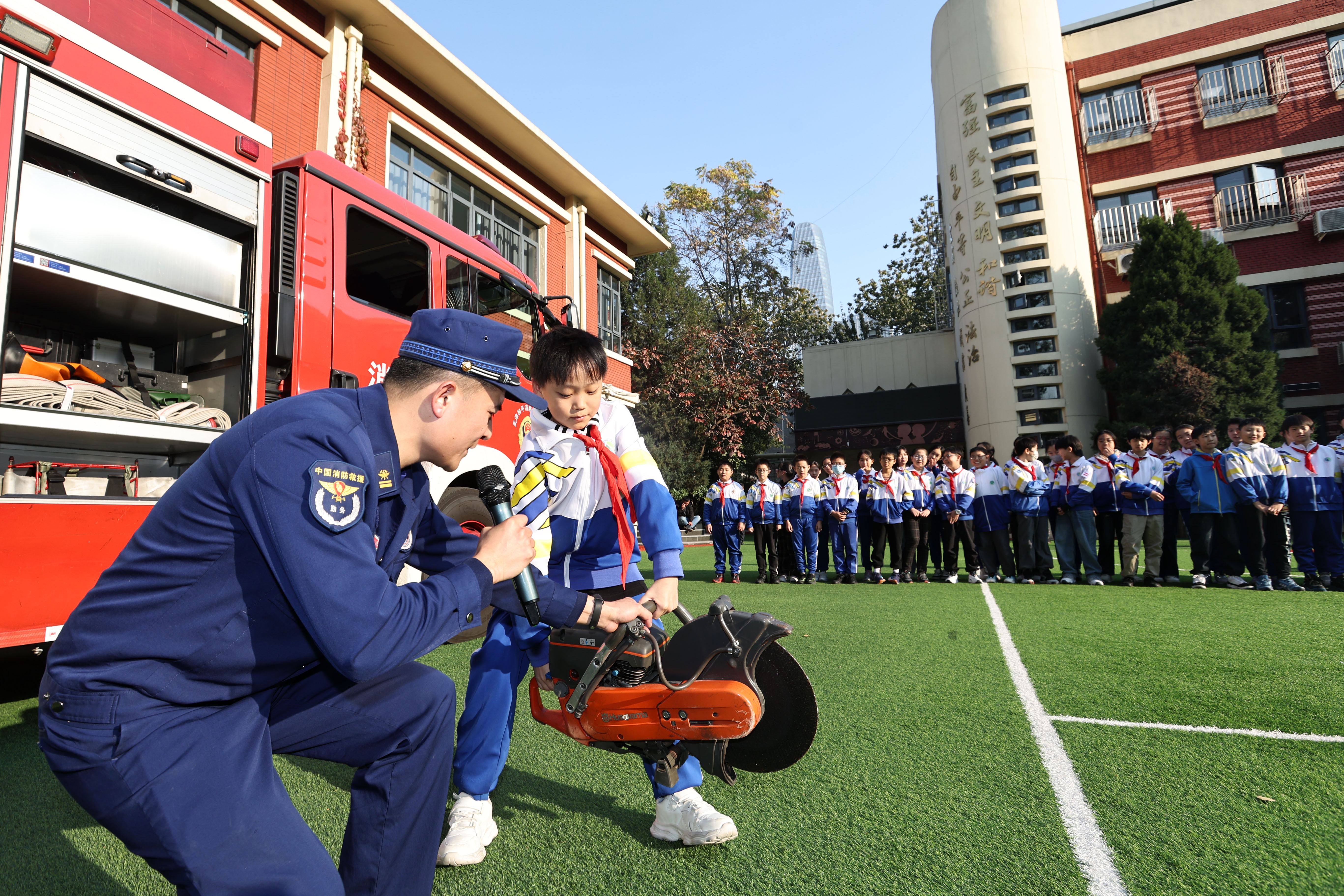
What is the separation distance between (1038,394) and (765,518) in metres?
15.6

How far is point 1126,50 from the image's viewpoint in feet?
74.1

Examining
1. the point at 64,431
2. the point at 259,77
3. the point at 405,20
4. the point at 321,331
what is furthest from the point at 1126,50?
the point at 64,431

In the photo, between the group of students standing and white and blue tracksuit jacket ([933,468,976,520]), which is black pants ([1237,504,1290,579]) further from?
white and blue tracksuit jacket ([933,468,976,520])

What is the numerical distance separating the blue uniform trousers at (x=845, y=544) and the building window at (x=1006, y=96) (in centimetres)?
1893

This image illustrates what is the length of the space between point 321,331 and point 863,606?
5866 millimetres

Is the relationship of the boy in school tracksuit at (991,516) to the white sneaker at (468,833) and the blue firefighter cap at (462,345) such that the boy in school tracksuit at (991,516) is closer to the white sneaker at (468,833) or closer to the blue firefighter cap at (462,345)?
the white sneaker at (468,833)

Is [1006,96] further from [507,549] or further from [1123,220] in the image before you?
[507,549]

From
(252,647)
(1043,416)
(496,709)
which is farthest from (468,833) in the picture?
(1043,416)

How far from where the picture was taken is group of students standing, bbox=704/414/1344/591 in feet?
27.2

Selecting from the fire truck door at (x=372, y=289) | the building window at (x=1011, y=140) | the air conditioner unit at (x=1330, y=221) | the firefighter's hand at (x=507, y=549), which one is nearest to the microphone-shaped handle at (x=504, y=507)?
the firefighter's hand at (x=507, y=549)

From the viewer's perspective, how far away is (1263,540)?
827cm

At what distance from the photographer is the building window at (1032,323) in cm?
2239

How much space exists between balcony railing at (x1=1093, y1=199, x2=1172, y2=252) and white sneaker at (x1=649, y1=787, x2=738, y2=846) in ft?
83.0

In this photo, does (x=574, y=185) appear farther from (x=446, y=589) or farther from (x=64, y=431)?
(x=446, y=589)
